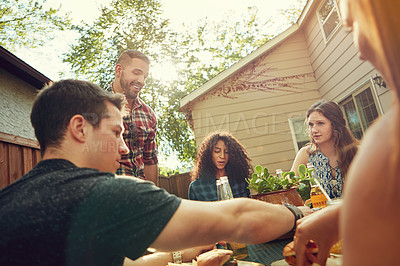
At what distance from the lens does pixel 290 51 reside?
7.30 m

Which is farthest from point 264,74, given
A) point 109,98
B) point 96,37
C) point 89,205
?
point 96,37

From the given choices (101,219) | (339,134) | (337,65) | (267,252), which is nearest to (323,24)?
(337,65)

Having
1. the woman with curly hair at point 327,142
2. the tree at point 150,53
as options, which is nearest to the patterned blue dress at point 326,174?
the woman with curly hair at point 327,142

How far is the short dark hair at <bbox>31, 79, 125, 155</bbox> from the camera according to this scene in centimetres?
119

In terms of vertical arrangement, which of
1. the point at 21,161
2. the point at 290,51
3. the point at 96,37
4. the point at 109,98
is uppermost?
the point at 96,37

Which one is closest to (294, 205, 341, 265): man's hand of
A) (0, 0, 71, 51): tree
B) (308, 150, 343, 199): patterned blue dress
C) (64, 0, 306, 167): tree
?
(308, 150, 343, 199): patterned blue dress

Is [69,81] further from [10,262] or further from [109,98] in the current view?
[10,262]

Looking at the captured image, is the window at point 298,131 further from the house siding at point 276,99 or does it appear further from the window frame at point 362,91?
the window frame at point 362,91

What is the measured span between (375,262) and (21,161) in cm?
488

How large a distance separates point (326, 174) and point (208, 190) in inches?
59.6

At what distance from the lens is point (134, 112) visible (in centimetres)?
374

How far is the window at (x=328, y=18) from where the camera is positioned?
5.90 metres

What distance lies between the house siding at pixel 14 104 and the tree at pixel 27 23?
33.6 ft

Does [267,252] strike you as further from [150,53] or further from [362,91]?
[150,53]
